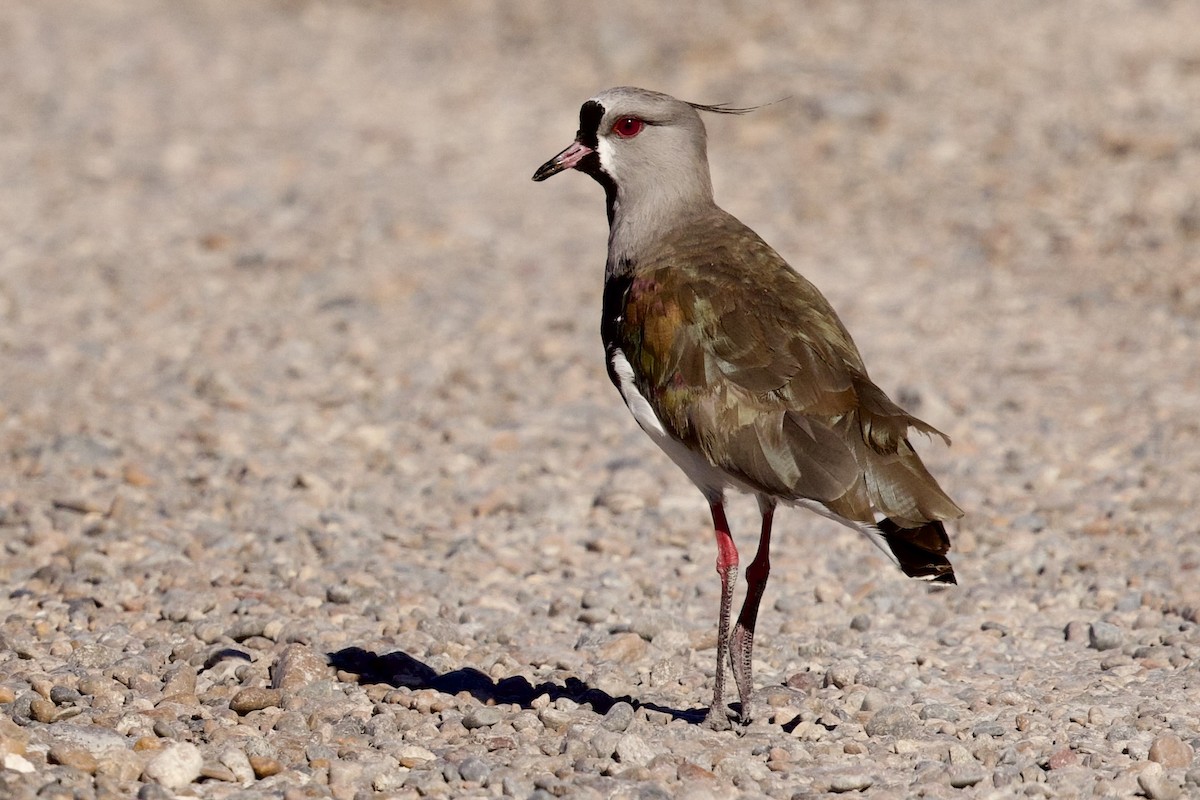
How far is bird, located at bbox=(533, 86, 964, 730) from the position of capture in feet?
18.6

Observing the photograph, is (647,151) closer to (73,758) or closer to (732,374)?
(732,374)

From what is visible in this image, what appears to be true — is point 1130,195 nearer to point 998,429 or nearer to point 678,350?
point 998,429

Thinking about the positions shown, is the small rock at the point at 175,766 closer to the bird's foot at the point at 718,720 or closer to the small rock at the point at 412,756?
the small rock at the point at 412,756

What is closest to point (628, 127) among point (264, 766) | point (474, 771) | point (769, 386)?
point (769, 386)

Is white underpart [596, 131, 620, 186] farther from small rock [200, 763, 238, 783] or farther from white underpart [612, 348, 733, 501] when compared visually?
small rock [200, 763, 238, 783]

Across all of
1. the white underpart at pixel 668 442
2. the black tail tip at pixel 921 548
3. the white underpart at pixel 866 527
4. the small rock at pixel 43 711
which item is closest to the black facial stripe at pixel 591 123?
the white underpart at pixel 668 442

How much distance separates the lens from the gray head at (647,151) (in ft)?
22.6

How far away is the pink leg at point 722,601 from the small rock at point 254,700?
1.70 m

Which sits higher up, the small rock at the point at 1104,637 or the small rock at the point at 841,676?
the small rock at the point at 1104,637

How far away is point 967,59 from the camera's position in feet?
48.0

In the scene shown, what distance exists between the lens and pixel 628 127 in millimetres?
6957

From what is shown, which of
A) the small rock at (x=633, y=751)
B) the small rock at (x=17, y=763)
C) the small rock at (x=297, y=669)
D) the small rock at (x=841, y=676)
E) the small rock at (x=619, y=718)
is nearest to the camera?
the small rock at (x=17, y=763)

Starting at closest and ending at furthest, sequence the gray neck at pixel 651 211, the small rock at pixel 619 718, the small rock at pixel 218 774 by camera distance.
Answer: the small rock at pixel 218 774
the small rock at pixel 619 718
the gray neck at pixel 651 211

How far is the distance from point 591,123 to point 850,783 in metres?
3.10
